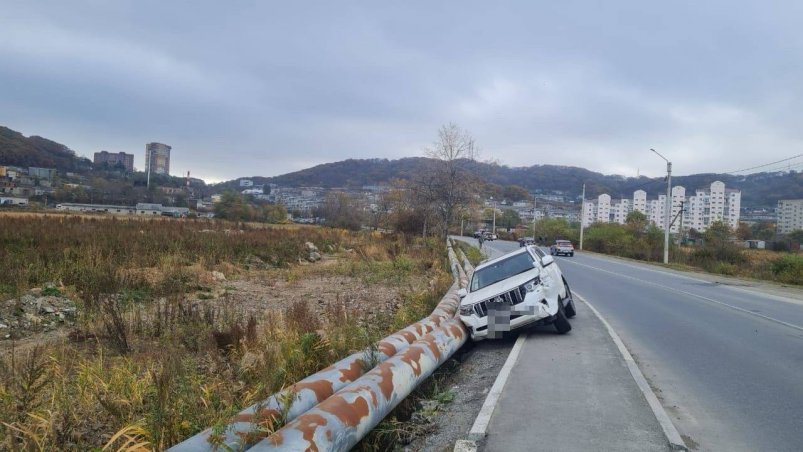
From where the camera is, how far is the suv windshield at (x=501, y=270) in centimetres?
1059

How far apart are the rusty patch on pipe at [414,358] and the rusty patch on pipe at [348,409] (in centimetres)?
149

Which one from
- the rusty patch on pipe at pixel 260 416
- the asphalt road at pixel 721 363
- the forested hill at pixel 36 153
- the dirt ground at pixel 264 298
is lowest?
the dirt ground at pixel 264 298

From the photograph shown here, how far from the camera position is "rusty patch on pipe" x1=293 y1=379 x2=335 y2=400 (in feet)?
16.0

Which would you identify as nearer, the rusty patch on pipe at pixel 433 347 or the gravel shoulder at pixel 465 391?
the gravel shoulder at pixel 465 391

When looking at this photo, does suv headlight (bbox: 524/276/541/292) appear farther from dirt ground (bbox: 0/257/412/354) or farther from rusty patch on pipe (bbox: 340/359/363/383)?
rusty patch on pipe (bbox: 340/359/363/383)

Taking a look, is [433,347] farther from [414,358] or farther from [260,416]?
[260,416]

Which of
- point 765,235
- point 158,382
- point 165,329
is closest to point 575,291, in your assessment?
point 165,329

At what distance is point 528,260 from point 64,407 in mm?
8433

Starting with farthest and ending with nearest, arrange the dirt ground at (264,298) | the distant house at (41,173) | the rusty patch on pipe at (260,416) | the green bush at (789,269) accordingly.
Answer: the distant house at (41,173), the green bush at (789,269), the dirt ground at (264,298), the rusty patch on pipe at (260,416)

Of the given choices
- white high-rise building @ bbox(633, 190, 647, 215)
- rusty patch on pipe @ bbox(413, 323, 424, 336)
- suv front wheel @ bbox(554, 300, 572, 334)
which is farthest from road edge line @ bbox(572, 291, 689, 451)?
white high-rise building @ bbox(633, 190, 647, 215)

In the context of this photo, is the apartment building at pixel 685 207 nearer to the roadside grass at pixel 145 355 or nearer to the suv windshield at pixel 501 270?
the suv windshield at pixel 501 270

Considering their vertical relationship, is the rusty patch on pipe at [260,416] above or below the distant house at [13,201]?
below

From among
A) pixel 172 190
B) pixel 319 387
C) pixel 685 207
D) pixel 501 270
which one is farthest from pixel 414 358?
pixel 172 190

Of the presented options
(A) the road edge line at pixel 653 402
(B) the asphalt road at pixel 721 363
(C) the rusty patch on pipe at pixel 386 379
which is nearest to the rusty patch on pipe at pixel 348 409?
(C) the rusty patch on pipe at pixel 386 379
